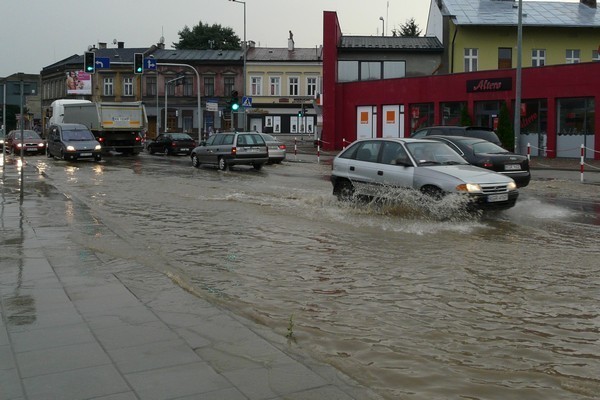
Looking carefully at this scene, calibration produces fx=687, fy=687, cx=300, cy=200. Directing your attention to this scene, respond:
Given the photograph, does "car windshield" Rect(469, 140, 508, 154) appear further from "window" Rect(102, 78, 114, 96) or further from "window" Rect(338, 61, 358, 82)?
"window" Rect(102, 78, 114, 96)

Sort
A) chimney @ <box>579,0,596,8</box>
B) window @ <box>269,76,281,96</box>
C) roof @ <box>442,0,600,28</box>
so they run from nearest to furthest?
1. roof @ <box>442,0,600,28</box>
2. chimney @ <box>579,0,596,8</box>
3. window @ <box>269,76,281,96</box>

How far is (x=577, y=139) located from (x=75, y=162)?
23784 millimetres

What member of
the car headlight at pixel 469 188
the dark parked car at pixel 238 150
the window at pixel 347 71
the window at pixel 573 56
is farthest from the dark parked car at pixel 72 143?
the window at pixel 573 56

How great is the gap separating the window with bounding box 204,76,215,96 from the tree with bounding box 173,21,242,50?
23361 mm

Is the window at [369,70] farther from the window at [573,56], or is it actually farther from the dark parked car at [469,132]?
the dark parked car at [469,132]

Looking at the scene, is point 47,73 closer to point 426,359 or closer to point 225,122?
point 225,122

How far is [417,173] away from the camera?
1253 centimetres

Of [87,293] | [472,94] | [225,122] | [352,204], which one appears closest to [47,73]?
[225,122]

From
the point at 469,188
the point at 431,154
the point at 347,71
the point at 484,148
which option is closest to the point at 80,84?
the point at 347,71

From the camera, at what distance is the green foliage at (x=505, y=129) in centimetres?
3372

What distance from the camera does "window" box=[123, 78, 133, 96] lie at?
73.5 meters

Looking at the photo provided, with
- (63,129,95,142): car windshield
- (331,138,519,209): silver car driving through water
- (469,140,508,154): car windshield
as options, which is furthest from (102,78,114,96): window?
(331,138,519,209): silver car driving through water

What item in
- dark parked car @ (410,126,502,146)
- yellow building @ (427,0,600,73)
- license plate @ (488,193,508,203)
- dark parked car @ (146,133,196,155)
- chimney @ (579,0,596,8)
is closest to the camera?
license plate @ (488,193,508,203)

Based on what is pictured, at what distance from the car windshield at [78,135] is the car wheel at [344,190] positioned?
73.0ft
